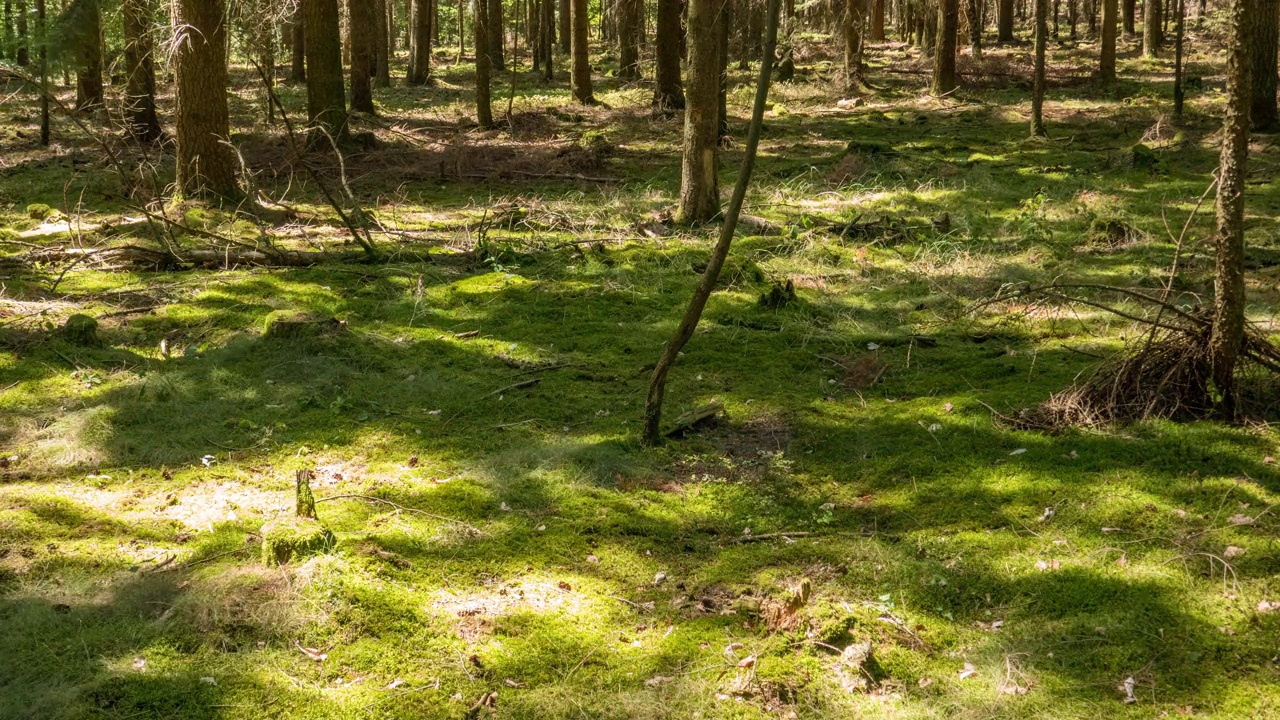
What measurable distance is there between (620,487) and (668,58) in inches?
605

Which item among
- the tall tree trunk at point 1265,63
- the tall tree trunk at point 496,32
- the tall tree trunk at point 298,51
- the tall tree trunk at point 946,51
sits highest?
the tall tree trunk at point 496,32

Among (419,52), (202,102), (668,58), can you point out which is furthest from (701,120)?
(419,52)

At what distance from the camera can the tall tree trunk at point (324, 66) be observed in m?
14.6

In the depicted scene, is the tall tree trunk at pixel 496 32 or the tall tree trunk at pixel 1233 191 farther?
the tall tree trunk at pixel 496 32

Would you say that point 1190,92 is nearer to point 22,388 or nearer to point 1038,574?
point 1038,574

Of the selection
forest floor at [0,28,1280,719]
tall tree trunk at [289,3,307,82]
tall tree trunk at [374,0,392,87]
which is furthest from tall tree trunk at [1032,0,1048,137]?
tall tree trunk at [374,0,392,87]

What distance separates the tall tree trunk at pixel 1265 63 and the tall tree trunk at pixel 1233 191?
9827 millimetres

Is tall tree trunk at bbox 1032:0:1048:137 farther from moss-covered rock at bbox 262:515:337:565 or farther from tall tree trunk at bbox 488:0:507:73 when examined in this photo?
moss-covered rock at bbox 262:515:337:565

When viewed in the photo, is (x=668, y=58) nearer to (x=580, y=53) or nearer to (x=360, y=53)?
(x=580, y=53)

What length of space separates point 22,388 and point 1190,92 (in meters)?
20.8

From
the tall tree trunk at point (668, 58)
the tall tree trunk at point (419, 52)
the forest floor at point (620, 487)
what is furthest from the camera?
the tall tree trunk at point (419, 52)

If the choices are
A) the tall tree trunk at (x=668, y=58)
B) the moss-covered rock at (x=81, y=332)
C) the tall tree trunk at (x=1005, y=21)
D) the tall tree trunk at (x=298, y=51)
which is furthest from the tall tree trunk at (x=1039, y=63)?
the tall tree trunk at (x=298, y=51)

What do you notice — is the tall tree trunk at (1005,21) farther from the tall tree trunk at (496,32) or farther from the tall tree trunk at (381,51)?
the tall tree trunk at (381,51)

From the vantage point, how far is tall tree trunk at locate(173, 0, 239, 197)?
35.1 ft
